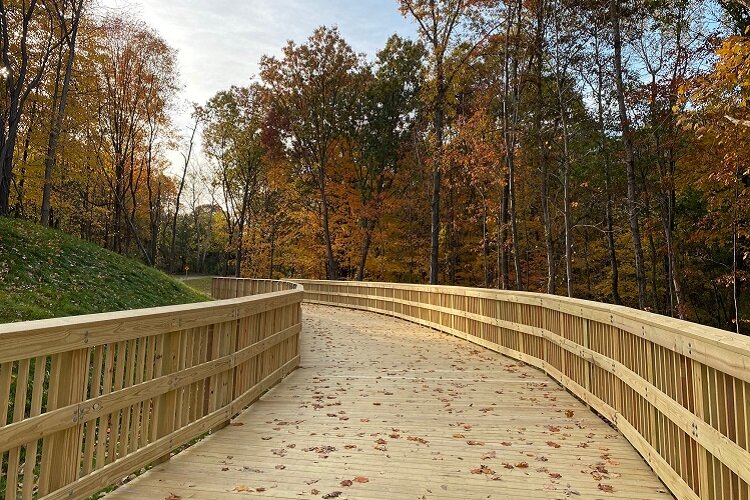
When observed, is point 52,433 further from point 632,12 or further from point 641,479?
point 632,12

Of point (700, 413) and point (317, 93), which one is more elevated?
point (317, 93)

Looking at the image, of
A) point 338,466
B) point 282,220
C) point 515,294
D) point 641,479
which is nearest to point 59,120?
point 515,294

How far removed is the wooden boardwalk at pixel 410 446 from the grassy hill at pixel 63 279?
4241 mm

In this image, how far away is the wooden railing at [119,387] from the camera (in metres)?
2.22

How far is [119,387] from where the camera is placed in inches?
113

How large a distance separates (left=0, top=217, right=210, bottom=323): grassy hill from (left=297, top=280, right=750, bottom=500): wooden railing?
22.6 ft

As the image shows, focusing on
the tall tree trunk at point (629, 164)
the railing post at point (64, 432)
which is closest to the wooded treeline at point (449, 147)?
the tall tree trunk at point (629, 164)

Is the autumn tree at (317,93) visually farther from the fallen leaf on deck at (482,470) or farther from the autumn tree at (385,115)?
the fallen leaf on deck at (482,470)

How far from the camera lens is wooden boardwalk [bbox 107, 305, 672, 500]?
10.1ft

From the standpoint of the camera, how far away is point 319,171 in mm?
25891

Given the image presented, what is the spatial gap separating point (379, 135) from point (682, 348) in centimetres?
2502

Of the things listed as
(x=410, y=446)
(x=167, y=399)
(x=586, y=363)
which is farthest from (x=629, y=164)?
(x=167, y=399)

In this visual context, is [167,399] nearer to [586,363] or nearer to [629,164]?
[586,363]

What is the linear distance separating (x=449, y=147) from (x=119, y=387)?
15.5 meters
